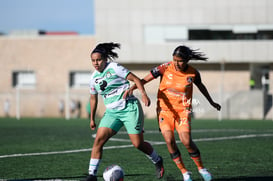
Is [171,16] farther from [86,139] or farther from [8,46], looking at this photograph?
[86,139]

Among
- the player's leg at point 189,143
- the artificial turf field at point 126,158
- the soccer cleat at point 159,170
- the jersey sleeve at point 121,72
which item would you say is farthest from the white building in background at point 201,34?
the player's leg at point 189,143

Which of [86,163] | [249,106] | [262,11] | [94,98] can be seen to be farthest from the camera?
[262,11]

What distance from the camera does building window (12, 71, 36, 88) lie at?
4866cm

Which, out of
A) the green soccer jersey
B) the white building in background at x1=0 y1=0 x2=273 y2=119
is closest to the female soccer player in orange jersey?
the green soccer jersey

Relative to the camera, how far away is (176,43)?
44625 millimetres

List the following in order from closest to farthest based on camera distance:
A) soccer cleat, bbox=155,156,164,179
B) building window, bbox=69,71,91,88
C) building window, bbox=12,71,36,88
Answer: soccer cleat, bbox=155,156,164,179, building window, bbox=69,71,91,88, building window, bbox=12,71,36,88

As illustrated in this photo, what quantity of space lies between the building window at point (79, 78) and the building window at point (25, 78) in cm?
332

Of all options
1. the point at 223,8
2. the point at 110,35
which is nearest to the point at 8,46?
the point at 110,35

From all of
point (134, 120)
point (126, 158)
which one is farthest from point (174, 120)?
point (126, 158)

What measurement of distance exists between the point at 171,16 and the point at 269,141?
30709mm

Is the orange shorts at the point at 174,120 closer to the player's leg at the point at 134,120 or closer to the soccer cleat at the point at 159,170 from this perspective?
the player's leg at the point at 134,120

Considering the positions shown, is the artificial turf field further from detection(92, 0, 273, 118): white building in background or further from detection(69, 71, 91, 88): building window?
detection(69, 71, 91, 88): building window

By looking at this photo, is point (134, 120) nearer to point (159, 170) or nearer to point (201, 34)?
point (159, 170)

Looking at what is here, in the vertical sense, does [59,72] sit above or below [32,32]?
below
